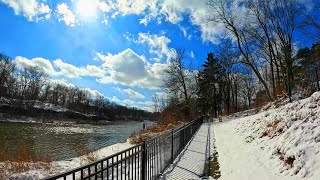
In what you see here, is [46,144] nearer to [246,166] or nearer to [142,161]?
[246,166]

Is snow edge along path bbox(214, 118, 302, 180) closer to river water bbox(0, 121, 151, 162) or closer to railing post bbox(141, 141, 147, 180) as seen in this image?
railing post bbox(141, 141, 147, 180)

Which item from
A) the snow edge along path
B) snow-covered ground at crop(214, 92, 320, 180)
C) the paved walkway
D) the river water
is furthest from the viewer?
the river water

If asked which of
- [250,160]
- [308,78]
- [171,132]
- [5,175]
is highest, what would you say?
[308,78]

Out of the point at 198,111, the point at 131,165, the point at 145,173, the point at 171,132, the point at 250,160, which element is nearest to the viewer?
the point at 131,165

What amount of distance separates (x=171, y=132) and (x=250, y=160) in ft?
8.13

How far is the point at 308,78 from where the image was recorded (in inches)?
679

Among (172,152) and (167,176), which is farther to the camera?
(172,152)

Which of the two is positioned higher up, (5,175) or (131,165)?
(131,165)

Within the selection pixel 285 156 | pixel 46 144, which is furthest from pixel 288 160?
pixel 46 144

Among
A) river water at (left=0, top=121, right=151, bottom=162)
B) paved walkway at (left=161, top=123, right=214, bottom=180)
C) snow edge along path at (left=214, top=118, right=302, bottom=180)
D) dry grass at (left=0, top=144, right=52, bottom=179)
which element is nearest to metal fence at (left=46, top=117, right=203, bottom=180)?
paved walkway at (left=161, top=123, right=214, bottom=180)

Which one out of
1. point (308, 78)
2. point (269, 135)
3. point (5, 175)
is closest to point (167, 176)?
point (269, 135)

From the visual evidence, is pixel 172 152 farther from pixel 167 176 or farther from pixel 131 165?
pixel 131 165

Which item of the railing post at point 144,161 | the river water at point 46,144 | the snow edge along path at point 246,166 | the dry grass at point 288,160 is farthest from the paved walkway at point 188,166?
the river water at point 46,144

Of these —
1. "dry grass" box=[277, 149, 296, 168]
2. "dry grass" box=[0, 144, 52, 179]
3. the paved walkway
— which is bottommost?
"dry grass" box=[0, 144, 52, 179]
